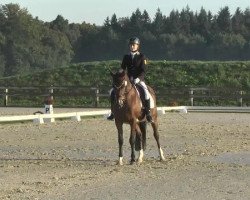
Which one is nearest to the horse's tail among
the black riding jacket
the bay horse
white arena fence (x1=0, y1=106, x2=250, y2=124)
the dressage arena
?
the bay horse

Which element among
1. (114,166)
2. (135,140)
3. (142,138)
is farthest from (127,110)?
(114,166)

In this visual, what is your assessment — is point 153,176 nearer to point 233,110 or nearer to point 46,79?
point 233,110

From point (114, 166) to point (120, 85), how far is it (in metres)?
1.56

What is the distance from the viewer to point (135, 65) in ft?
44.0

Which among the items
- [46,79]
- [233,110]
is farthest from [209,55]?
[233,110]

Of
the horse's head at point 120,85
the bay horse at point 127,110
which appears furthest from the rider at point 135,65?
the horse's head at point 120,85

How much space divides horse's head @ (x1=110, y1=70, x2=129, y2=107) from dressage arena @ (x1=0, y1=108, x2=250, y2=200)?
4.15ft

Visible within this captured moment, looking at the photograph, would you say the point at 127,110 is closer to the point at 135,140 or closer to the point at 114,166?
the point at 135,140

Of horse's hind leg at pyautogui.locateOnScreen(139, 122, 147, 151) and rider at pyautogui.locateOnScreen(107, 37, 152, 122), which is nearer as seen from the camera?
rider at pyautogui.locateOnScreen(107, 37, 152, 122)

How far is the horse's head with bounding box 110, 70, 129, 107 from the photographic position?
12695 mm

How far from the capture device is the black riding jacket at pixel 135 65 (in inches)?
527

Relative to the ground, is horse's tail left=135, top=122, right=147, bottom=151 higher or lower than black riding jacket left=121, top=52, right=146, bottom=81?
lower

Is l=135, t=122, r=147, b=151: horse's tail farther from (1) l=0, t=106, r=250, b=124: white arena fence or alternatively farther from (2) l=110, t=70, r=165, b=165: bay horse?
(1) l=0, t=106, r=250, b=124: white arena fence

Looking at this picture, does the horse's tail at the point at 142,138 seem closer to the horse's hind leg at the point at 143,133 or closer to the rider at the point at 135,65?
the horse's hind leg at the point at 143,133
